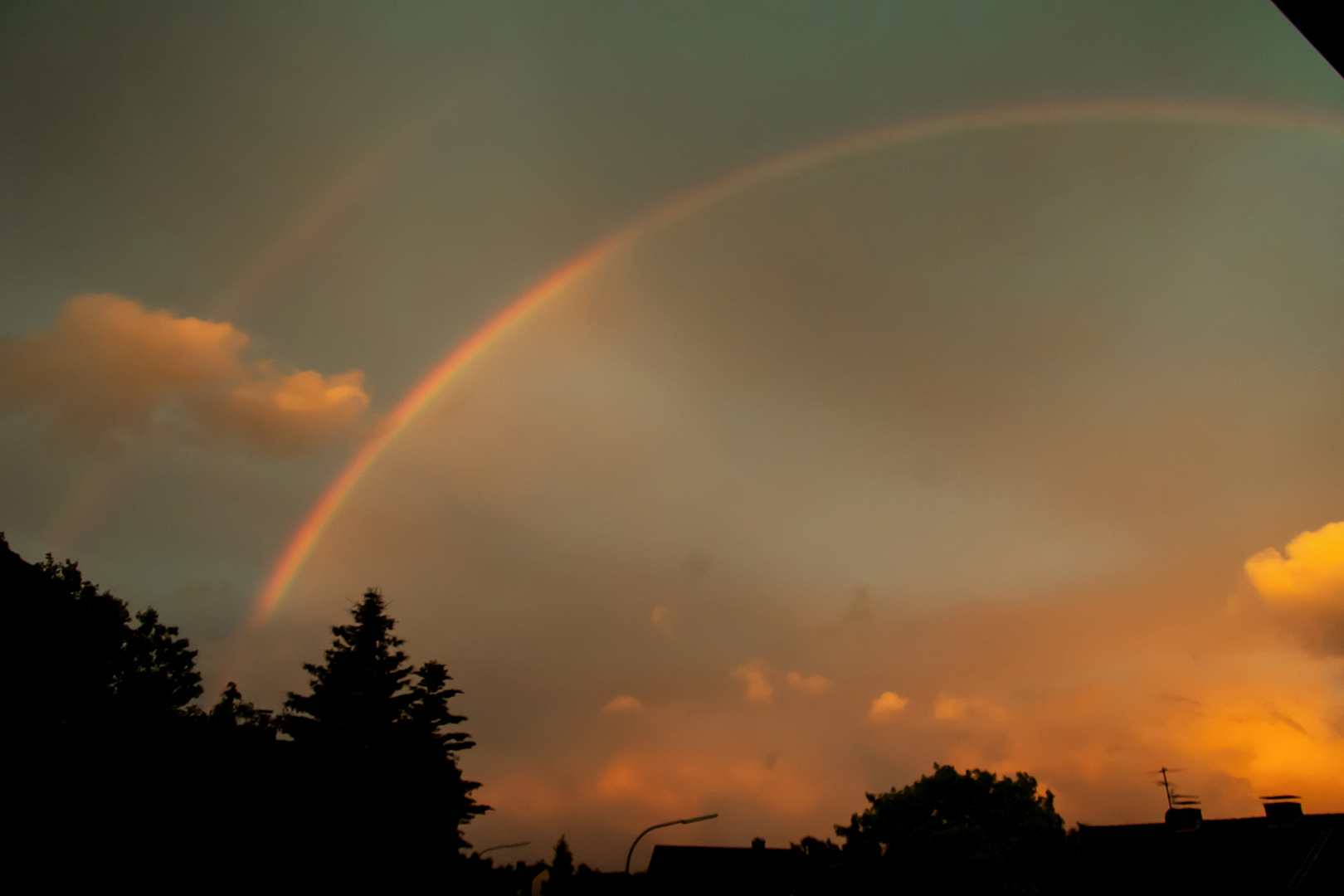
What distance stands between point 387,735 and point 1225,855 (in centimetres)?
3611

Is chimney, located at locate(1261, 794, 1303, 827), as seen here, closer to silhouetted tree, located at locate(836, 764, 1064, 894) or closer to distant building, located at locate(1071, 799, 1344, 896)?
distant building, located at locate(1071, 799, 1344, 896)

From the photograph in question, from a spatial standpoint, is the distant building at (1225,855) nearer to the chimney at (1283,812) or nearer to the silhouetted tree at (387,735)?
the chimney at (1283,812)

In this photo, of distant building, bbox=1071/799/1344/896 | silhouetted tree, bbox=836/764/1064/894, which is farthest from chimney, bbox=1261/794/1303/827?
silhouetted tree, bbox=836/764/1064/894

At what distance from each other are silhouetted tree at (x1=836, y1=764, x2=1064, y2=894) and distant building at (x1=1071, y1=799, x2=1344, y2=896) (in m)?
14.8

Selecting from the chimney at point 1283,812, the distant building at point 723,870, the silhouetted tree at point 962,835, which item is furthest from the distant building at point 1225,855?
the distant building at point 723,870

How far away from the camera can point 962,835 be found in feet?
154

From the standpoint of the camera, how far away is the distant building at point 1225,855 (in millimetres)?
25250

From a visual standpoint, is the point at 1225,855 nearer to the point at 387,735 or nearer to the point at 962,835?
the point at 962,835

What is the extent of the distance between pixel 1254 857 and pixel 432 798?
31168 millimetres

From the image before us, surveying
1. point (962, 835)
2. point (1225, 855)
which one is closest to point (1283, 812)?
point (1225, 855)

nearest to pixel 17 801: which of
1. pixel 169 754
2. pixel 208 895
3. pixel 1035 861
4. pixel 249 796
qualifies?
pixel 169 754

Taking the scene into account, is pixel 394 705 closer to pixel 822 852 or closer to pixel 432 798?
pixel 432 798

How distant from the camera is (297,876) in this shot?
1753cm

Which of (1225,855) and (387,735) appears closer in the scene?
(1225,855)
